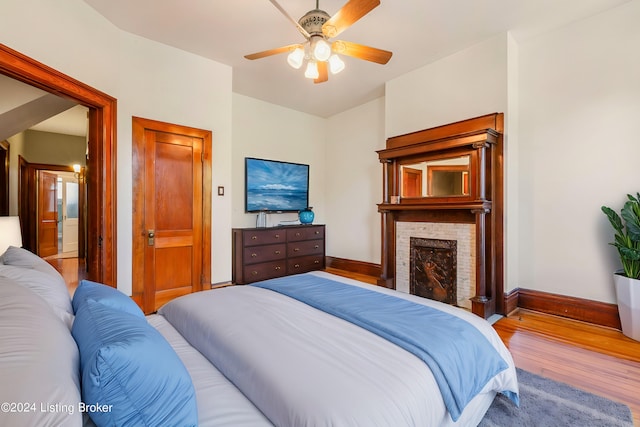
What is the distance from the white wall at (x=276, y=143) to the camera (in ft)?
16.0

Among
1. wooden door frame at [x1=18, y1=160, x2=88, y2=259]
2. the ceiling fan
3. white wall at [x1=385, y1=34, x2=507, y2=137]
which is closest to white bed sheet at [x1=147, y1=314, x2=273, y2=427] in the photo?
the ceiling fan

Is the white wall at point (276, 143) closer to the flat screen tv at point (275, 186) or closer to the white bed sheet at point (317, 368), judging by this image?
the flat screen tv at point (275, 186)

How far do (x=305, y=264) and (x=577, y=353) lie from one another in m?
3.65

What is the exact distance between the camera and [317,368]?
3.75 feet

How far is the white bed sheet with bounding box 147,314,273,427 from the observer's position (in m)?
0.97

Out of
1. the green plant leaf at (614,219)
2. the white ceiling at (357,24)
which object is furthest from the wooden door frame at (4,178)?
the green plant leaf at (614,219)

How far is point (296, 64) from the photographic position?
242 centimetres

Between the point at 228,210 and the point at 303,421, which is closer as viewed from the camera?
the point at 303,421

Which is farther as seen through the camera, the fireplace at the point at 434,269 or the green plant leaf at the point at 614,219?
the fireplace at the point at 434,269

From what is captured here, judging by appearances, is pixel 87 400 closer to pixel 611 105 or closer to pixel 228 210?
pixel 228 210

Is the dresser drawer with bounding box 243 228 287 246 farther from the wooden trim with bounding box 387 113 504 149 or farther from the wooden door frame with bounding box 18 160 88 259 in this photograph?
the wooden door frame with bounding box 18 160 88 259

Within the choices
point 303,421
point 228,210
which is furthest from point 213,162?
point 303,421

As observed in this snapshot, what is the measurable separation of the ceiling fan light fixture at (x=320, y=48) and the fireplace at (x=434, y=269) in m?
2.58

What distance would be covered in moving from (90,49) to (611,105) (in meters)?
5.05
